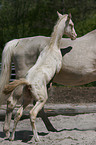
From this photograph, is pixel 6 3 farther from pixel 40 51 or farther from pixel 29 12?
pixel 40 51

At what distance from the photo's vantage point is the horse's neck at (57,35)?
3.80 metres

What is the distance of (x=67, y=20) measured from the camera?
397cm

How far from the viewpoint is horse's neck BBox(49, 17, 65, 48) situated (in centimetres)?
380

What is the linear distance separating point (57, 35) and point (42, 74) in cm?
89

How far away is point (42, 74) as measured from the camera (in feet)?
10.8

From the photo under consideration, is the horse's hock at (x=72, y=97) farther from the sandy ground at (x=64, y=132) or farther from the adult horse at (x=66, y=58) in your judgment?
the adult horse at (x=66, y=58)

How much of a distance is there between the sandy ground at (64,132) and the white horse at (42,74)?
284 mm

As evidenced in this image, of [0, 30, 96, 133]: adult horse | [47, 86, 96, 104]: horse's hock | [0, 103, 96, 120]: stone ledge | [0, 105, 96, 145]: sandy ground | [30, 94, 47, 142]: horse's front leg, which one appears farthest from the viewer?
[47, 86, 96, 104]: horse's hock

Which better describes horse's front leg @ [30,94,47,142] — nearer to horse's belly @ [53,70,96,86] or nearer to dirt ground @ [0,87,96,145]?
dirt ground @ [0,87,96,145]

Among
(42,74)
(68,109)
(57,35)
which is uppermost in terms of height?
(57,35)

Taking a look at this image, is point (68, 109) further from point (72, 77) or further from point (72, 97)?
point (72, 97)

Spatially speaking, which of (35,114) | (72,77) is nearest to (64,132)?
(35,114)

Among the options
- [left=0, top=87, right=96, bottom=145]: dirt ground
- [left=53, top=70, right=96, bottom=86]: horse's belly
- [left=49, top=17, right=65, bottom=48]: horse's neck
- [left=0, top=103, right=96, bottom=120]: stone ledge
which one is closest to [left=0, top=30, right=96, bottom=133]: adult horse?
[left=53, top=70, right=96, bottom=86]: horse's belly

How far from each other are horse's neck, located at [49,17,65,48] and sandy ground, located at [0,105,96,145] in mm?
1412
